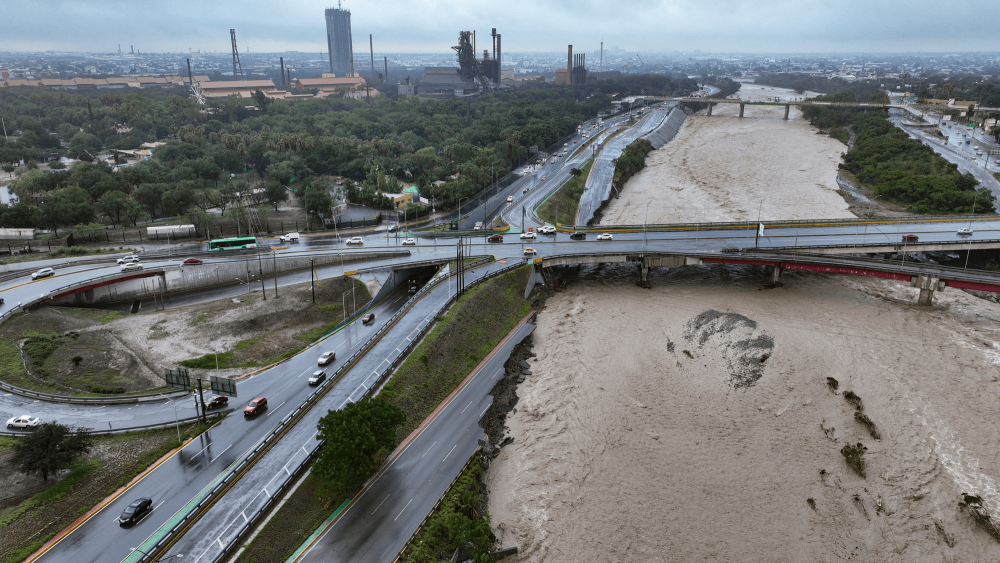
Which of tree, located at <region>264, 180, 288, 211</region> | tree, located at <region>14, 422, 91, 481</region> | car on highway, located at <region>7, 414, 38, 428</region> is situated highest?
tree, located at <region>264, 180, 288, 211</region>

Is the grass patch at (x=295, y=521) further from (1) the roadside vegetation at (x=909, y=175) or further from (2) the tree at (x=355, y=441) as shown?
(1) the roadside vegetation at (x=909, y=175)

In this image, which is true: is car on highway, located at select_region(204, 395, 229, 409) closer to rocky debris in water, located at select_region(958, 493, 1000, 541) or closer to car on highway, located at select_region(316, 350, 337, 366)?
car on highway, located at select_region(316, 350, 337, 366)

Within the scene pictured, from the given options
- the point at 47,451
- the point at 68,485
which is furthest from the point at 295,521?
the point at 47,451

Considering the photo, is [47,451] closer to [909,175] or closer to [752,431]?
[752,431]

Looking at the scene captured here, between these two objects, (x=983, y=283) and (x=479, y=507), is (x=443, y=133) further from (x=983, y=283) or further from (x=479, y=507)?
(x=479, y=507)

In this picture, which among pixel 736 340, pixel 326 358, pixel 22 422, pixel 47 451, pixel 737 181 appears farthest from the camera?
pixel 737 181

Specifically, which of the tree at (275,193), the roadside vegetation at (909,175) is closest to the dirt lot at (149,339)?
the tree at (275,193)

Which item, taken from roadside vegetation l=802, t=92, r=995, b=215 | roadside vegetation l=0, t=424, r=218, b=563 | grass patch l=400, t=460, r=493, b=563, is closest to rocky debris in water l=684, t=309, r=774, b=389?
grass patch l=400, t=460, r=493, b=563
